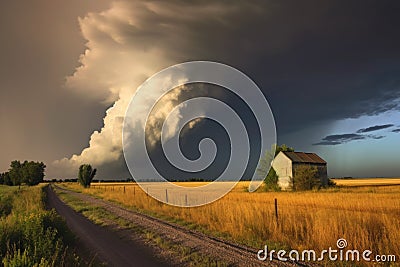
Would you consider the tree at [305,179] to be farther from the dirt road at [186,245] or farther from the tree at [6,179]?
the tree at [6,179]

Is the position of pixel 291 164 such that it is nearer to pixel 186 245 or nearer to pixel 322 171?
pixel 322 171

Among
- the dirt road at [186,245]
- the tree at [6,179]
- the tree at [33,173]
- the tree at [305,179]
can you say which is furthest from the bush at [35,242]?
the tree at [6,179]

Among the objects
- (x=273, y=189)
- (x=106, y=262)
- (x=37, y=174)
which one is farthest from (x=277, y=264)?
(x=37, y=174)

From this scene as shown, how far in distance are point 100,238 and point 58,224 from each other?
1833 mm

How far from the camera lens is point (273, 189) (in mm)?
55156

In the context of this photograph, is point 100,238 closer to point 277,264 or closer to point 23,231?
point 23,231

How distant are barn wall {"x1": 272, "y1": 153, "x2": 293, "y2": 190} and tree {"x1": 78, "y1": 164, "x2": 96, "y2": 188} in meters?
58.6

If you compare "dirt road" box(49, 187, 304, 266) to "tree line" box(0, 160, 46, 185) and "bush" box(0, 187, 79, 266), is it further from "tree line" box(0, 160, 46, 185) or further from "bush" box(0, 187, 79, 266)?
"tree line" box(0, 160, 46, 185)

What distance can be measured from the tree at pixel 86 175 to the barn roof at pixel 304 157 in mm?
61031

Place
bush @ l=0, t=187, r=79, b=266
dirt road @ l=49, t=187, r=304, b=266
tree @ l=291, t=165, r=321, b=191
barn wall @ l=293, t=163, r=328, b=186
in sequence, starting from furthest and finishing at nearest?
barn wall @ l=293, t=163, r=328, b=186, tree @ l=291, t=165, r=321, b=191, dirt road @ l=49, t=187, r=304, b=266, bush @ l=0, t=187, r=79, b=266

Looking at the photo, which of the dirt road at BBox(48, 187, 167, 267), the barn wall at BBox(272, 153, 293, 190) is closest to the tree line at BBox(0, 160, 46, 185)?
the barn wall at BBox(272, 153, 293, 190)

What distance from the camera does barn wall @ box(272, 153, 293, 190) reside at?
174ft

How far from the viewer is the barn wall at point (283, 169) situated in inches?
2088

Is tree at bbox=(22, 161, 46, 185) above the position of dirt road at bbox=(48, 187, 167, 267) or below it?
above
